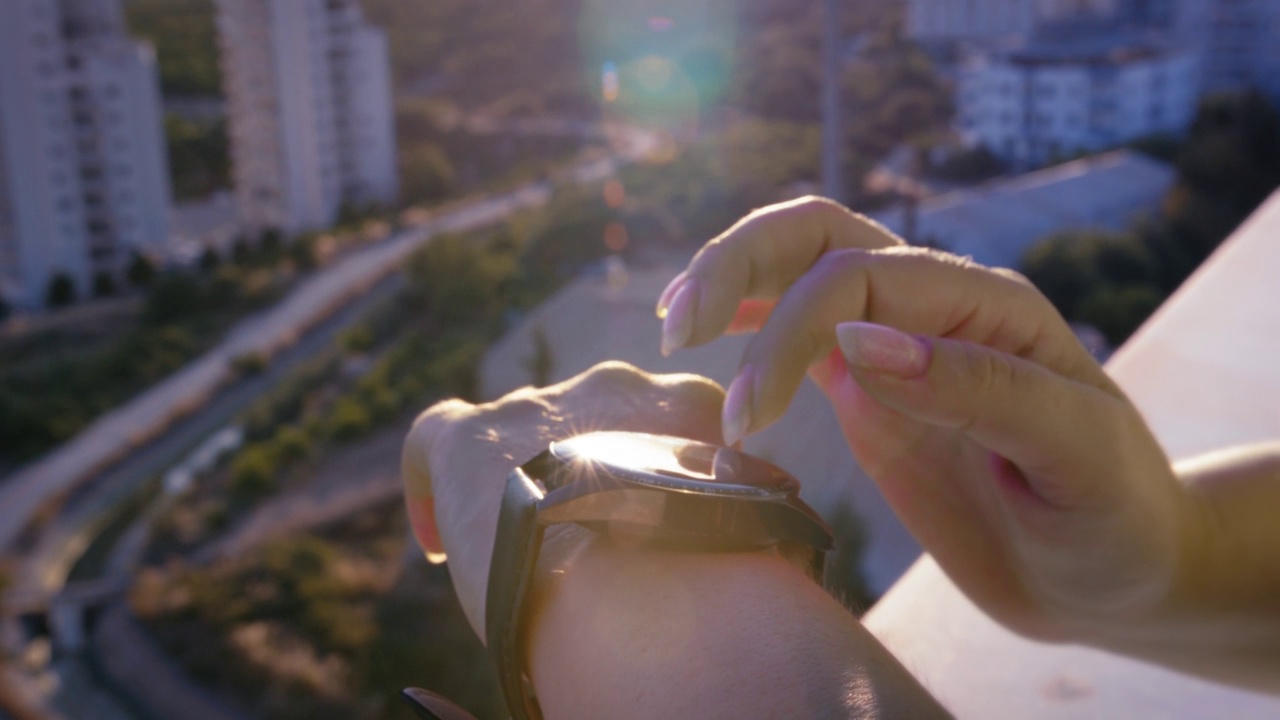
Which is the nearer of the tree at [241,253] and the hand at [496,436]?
the hand at [496,436]

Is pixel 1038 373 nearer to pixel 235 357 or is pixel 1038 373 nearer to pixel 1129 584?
pixel 1129 584

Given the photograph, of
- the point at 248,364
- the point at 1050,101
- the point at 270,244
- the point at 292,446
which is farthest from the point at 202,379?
the point at 1050,101

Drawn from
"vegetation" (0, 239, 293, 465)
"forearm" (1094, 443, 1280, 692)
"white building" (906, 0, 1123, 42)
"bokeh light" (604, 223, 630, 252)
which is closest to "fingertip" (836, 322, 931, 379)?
"forearm" (1094, 443, 1280, 692)

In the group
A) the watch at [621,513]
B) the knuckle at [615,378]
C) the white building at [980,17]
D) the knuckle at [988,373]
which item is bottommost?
the watch at [621,513]

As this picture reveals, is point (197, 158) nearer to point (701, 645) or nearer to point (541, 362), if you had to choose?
point (541, 362)

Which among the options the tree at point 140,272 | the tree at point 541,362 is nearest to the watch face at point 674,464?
the tree at point 541,362

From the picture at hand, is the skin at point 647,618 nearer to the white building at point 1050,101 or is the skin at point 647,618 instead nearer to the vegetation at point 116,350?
the vegetation at point 116,350

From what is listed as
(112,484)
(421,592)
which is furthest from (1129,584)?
(112,484)
